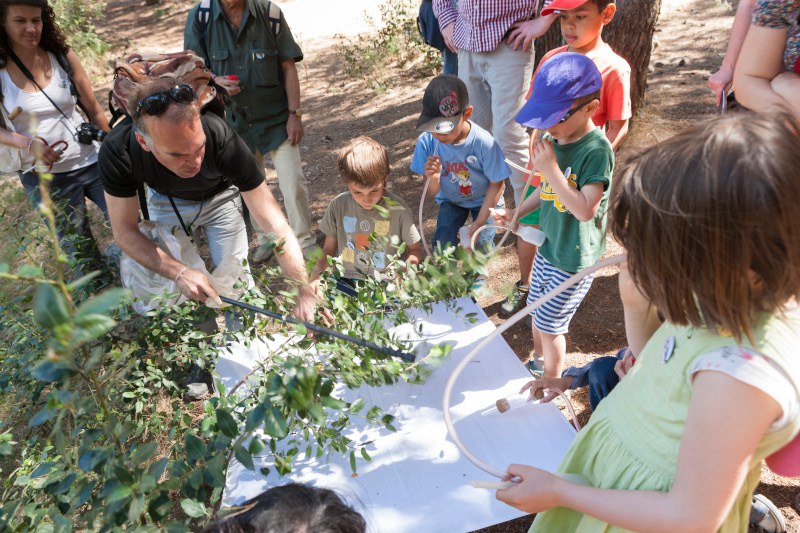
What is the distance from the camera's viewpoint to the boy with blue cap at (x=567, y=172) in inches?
89.1

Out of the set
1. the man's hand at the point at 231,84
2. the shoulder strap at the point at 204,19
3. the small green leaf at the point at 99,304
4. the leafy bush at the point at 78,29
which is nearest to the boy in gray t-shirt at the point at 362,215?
the man's hand at the point at 231,84

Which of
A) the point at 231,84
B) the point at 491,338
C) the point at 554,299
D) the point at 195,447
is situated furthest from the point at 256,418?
the point at 231,84

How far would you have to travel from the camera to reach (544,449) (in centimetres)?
247

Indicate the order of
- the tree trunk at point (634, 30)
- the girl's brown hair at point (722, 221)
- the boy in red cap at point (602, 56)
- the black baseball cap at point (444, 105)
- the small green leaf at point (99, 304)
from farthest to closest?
the tree trunk at point (634, 30), the black baseball cap at point (444, 105), the boy in red cap at point (602, 56), the girl's brown hair at point (722, 221), the small green leaf at point (99, 304)

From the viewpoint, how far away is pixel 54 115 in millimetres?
3578

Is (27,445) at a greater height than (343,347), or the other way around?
(343,347)

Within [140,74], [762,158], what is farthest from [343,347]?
[140,74]

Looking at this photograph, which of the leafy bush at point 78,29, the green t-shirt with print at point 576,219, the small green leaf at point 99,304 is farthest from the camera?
the leafy bush at point 78,29

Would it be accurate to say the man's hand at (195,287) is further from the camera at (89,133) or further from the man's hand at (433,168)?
the camera at (89,133)

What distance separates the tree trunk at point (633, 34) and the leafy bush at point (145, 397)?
9.60ft

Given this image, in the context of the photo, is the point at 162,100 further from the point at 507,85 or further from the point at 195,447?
the point at 507,85

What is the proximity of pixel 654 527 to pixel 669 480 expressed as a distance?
10cm

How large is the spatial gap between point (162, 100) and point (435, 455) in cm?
172

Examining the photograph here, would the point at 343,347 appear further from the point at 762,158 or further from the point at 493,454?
the point at 762,158
